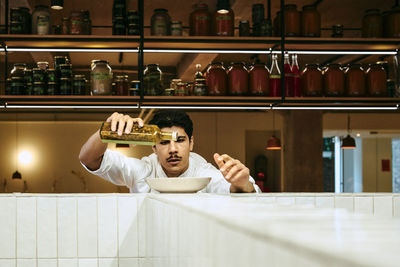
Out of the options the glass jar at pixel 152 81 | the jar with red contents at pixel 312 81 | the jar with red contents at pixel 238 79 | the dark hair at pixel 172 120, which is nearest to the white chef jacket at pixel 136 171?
the dark hair at pixel 172 120

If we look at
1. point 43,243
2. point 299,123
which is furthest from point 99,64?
point 299,123

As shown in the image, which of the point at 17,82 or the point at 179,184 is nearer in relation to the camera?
the point at 179,184

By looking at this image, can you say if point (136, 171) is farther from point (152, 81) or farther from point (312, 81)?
point (312, 81)

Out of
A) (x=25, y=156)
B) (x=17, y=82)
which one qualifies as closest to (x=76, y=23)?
(x=17, y=82)

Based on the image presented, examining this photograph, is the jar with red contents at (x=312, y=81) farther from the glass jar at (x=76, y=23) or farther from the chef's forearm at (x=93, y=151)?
the chef's forearm at (x=93, y=151)

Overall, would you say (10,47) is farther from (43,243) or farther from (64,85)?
(43,243)

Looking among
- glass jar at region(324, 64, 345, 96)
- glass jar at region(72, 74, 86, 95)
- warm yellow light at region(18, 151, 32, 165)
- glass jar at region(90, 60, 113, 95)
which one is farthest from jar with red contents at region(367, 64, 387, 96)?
warm yellow light at region(18, 151, 32, 165)

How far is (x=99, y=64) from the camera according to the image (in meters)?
3.57

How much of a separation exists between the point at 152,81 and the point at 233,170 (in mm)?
1801

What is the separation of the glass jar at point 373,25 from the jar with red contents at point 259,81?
789 mm

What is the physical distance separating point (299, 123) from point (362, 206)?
6.88m

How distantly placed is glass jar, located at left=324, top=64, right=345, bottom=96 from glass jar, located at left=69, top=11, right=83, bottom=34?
172cm

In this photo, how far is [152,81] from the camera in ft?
11.9

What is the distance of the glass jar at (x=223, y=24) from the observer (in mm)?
3682
